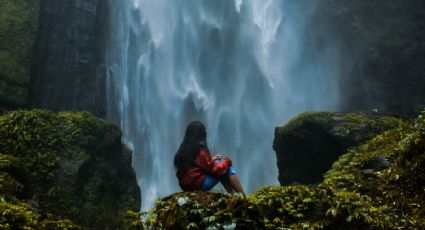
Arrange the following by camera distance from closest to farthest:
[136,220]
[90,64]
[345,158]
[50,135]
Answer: [136,220], [345,158], [50,135], [90,64]

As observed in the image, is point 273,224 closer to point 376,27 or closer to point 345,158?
point 345,158

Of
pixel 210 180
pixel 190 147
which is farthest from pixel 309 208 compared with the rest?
pixel 190 147

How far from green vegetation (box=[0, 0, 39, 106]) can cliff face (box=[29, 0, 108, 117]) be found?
4.99 feet

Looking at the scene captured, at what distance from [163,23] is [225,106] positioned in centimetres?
819

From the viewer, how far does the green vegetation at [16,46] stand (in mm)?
13969

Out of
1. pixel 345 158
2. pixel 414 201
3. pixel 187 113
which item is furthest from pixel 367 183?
pixel 187 113

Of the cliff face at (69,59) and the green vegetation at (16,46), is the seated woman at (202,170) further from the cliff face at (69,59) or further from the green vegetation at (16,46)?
the cliff face at (69,59)

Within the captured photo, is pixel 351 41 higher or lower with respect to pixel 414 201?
higher

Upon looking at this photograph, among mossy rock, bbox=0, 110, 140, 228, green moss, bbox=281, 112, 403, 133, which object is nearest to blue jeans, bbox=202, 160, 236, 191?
mossy rock, bbox=0, 110, 140, 228

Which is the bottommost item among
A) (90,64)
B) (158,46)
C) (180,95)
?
(90,64)

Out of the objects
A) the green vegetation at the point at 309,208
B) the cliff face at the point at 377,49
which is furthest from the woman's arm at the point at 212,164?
the cliff face at the point at 377,49

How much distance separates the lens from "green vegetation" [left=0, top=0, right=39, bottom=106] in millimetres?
13969

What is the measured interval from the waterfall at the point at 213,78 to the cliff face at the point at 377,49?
1.27 metres

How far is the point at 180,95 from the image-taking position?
28344mm
